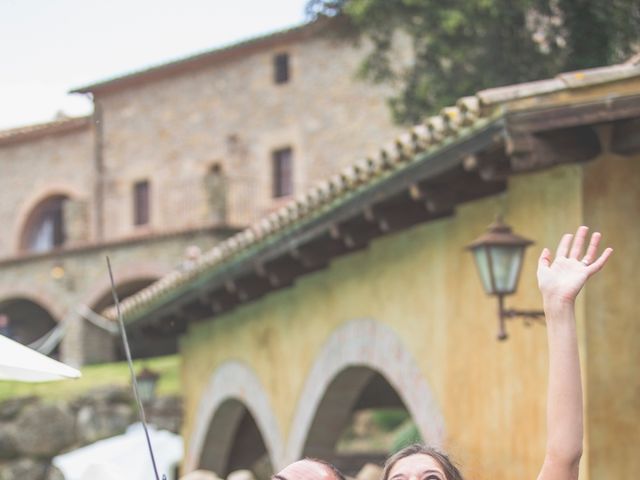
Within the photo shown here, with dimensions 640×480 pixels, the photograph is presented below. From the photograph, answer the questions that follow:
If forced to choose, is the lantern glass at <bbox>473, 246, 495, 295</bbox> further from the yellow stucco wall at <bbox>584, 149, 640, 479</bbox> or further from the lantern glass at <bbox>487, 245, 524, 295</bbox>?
the yellow stucco wall at <bbox>584, 149, 640, 479</bbox>

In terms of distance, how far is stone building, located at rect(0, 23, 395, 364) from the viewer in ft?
97.2

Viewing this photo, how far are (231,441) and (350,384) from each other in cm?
434

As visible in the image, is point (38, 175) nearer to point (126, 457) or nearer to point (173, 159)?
point (173, 159)

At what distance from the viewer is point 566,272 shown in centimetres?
298

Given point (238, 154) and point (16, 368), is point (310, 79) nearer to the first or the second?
point (238, 154)

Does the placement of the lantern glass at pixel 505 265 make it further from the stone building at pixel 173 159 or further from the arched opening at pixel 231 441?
the stone building at pixel 173 159

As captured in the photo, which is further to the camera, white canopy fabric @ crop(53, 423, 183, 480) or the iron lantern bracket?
white canopy fabric @ crop(53, 423, 183, 480)

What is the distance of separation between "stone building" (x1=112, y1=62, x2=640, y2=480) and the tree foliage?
4375mm

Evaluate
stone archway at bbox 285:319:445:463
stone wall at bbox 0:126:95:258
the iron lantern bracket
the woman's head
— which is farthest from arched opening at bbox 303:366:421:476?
stone wall at bbox 0:126:95:258

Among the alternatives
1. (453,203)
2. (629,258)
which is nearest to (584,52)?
(453,203)

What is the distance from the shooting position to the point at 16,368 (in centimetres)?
383

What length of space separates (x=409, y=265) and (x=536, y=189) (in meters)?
2.11

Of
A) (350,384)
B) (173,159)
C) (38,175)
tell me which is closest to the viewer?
(350,384)

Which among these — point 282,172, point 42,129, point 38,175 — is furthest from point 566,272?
point 38,175
